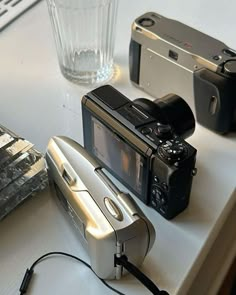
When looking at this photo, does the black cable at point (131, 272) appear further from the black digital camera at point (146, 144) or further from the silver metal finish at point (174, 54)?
the silver metal finish at point (174, 54)

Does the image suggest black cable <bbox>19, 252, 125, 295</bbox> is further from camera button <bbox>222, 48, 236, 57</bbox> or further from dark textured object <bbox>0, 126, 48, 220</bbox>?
camera button <bbox>222, 48, 236, 57</bbox>

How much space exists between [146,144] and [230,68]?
0.47ft

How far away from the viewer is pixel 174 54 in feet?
2.07

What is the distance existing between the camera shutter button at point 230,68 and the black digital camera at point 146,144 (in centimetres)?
6

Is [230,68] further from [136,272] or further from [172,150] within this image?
[136,272]

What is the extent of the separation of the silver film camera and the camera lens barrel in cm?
11

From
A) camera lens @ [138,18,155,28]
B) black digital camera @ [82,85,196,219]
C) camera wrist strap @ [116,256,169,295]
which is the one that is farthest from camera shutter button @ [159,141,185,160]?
camera lens @ [138,18,155,28]

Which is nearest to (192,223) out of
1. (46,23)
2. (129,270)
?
(129,270)

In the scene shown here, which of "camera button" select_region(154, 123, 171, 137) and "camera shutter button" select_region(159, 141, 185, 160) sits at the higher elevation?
"camera button" select_region(154, 123, 171, 137)

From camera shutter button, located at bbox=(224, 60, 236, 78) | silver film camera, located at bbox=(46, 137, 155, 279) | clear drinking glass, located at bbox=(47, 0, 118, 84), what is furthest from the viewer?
clear drinking glass, located at bbox=(47, 0, 118, 84)

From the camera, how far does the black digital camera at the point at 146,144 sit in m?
0.51

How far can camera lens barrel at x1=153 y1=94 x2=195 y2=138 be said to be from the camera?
0.59m

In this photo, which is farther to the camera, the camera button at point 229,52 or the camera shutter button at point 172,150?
the camera button at point 229,52

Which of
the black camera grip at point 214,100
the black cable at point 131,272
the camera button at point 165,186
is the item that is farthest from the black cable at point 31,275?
the black camera grip at point 214,100
